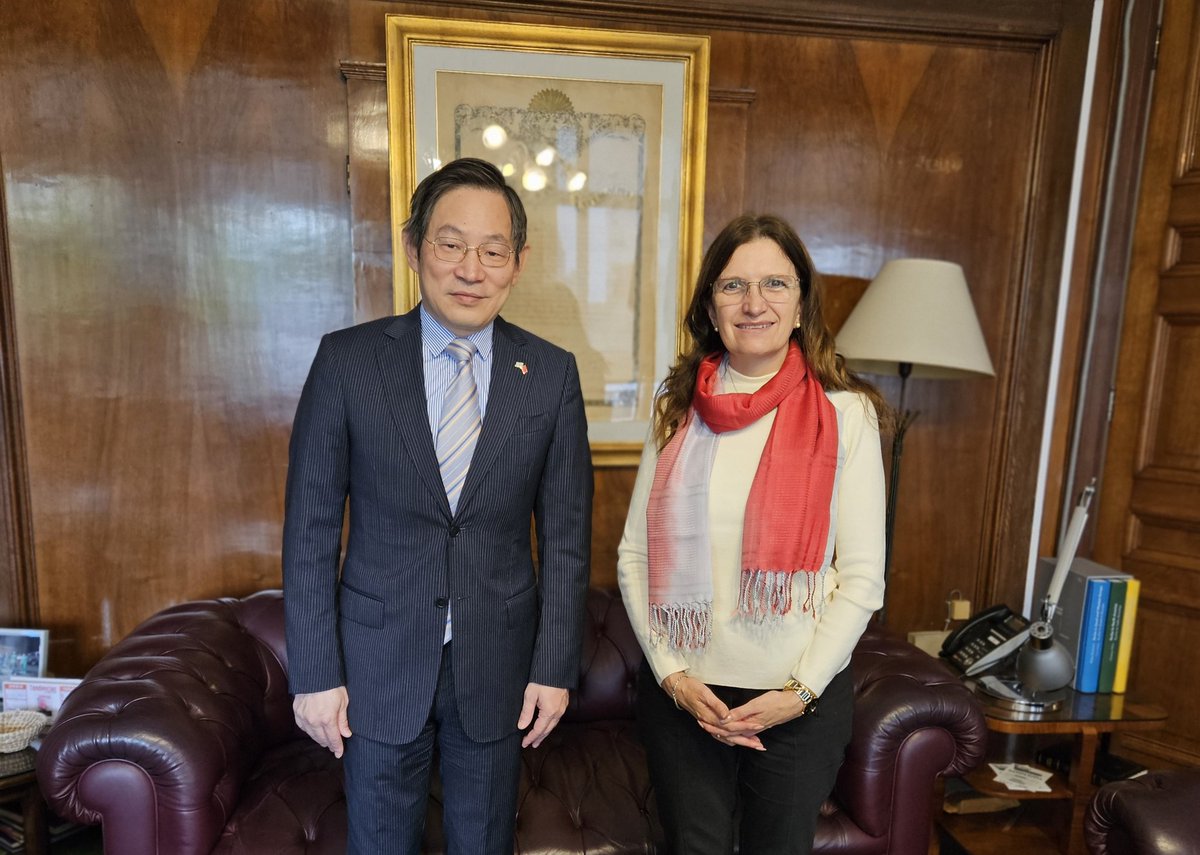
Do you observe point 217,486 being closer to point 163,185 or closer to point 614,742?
point 163,185

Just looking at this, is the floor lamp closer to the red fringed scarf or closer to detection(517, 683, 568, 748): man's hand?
the red fringed scarf

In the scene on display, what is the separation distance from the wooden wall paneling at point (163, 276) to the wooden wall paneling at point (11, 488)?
0.09ft

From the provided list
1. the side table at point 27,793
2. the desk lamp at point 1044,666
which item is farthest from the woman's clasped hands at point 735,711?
the side table at point 27,793

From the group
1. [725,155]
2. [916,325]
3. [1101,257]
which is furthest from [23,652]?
[1101,257]

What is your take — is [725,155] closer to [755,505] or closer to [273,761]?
[755,505]

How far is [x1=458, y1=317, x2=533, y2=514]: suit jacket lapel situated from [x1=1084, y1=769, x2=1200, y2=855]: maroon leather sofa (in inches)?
51.4

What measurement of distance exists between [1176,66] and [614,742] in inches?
102

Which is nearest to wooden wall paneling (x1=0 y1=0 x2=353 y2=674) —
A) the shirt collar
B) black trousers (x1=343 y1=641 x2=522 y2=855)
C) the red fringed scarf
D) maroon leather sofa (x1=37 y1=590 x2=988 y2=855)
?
maroon leather sofa (x1=37 y1=590 x2=988 y2=855)

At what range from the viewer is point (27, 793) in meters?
1.74

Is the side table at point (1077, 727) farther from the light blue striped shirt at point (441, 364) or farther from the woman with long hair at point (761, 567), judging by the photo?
the light blue striped shirt at point (441, 364)

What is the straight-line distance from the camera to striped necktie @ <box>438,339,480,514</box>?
1.21 meters

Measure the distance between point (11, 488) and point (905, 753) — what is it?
7.98ft

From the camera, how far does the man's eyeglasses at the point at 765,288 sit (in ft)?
4.08

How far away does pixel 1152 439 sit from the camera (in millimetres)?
2293
